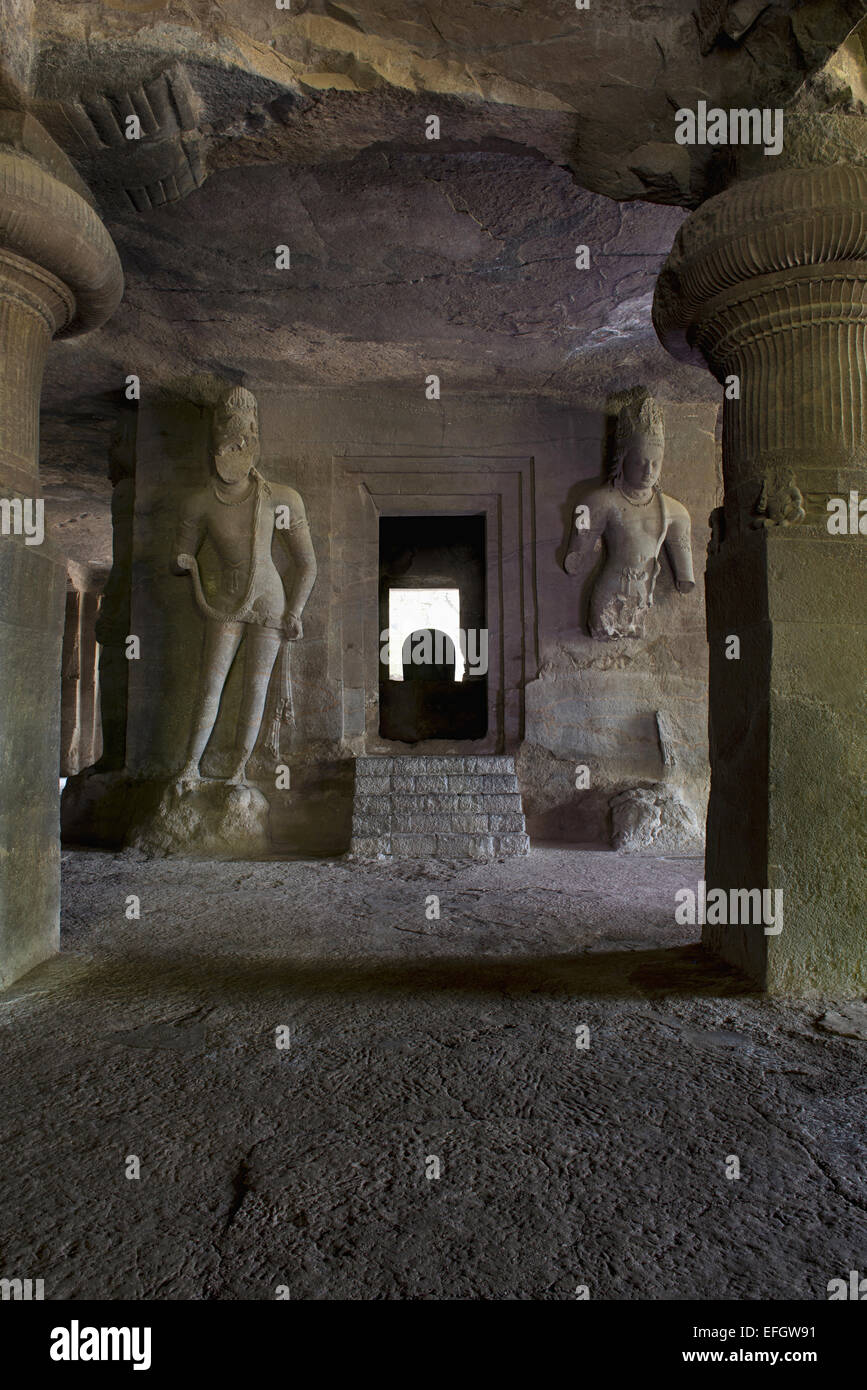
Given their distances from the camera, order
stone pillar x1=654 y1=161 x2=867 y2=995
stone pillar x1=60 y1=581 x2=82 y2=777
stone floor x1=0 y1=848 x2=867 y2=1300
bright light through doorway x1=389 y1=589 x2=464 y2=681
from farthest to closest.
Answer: bright light through doorway x1=389 y1=589 x2=464 y2=681
stone pillar x1=60 y1=581 x2=82 y2=777
stone pillar x1=654 y1=161 x2=867 y2=995
stone floor x1=0 y1=848 x2=867 y2=1300

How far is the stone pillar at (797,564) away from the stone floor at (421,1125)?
1.07 ft

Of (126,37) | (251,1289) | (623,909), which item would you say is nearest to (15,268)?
(126,37)

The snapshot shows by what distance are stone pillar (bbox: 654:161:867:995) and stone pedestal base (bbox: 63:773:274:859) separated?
3535 mm

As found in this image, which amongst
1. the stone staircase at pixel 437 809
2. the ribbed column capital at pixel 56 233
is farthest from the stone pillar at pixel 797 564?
the stone staircase at pixel 437 809

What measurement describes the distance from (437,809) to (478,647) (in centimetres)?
166

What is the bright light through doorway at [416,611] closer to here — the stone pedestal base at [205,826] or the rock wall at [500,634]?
the rock wall at [500,634]

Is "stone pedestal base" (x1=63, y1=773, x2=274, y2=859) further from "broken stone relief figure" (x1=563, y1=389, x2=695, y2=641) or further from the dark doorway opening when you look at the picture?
the dark doorway opening

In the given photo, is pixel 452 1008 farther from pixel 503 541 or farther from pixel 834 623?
pixel 503 541

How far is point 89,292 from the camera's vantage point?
301cm

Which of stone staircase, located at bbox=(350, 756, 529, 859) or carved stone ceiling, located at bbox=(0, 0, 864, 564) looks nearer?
carved stone ceiling, located at bbox=(0, 0, 864, 564)

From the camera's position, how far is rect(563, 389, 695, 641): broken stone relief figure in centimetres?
632

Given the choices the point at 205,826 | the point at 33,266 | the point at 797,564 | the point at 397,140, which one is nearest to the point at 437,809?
the point at 205,826

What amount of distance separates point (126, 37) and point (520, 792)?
14.6ft

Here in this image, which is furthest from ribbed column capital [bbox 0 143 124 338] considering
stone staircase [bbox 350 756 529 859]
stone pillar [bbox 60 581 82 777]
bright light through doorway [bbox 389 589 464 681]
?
bright light through doorway [bbox 389 589 464 681]
